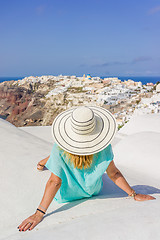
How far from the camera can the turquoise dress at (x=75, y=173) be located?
153cm

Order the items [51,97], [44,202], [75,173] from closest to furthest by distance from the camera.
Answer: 1. [44,202]
2. [75,173]
3. [51,97]

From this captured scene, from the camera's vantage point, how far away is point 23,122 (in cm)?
3097

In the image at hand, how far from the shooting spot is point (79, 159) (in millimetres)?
1519

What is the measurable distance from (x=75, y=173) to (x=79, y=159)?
15cm

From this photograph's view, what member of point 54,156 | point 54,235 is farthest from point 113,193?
point 54,235

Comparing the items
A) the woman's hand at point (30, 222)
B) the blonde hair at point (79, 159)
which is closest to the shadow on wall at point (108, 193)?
the woman's hand at point (30, 222)

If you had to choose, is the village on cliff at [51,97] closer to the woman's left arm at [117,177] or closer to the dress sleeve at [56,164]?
the woman's left arm at [117,177]

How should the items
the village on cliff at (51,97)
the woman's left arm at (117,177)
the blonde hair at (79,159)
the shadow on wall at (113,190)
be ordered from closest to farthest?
the blonde hair at (79,159)
the woman's left arm at (117,177)
the shadow on wall at (113,190)
the village on cliff at (51,97)

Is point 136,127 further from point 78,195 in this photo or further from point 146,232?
point 146,232

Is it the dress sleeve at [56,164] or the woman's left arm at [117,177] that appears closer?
the dress sleeve at [56,164]

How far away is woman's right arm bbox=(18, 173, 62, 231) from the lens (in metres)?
1.44

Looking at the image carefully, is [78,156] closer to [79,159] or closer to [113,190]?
[79,159]

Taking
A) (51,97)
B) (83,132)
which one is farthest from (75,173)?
(51,97)

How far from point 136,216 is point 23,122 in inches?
1206
